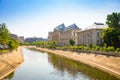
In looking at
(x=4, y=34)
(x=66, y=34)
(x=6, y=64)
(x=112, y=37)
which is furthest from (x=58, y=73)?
(x=66, y=34)

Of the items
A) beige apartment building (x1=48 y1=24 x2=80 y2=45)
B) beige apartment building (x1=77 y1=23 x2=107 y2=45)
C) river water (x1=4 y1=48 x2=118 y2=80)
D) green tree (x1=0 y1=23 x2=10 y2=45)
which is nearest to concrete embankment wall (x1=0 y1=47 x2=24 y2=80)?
river water (x1=4 y1=48 x2=118 y2=80)

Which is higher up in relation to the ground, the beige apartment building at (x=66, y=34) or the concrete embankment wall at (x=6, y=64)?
the beige apartment building at (x=66, y=34)

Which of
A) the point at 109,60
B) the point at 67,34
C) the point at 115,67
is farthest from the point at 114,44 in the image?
the point at 67,34

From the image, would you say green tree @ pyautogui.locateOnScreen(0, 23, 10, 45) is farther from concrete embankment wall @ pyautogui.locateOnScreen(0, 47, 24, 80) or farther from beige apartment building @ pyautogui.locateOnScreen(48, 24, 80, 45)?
beige apartment building @ pyautogui.locateOnScreen(48, 24, 80, 45)

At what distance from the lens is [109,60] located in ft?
149

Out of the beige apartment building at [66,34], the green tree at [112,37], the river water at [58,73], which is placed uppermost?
the beige apartment building at [66,34]

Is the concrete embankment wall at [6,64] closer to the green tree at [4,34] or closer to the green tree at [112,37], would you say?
the green tree at [4,34]

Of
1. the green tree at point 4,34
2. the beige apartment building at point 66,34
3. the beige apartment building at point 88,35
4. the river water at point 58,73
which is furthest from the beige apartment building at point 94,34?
the river water at point 58,73

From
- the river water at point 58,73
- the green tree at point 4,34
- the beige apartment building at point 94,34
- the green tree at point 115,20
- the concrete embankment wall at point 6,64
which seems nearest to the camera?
the river water at point 58,73

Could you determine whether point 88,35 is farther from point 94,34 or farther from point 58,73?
point 58,73

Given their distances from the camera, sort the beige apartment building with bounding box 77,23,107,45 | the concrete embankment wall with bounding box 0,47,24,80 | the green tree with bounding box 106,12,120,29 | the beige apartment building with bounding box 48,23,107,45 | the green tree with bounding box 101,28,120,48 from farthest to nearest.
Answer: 1. the beige apartment building with bounding box 48,23,107,45
2. the beige apartment building with bounding box 77,23,107,45
3. the green tree with bounding box 106,12,120,29
4. the green tree with bounding box 101,28,120,48
5. the concrete embankment wall with bounding box 0,47,24,80

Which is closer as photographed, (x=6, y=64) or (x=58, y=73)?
(x=58, y=73)

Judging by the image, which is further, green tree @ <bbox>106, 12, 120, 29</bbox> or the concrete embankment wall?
green tree @ <bbox>106, 12, 120, 29</bbox>

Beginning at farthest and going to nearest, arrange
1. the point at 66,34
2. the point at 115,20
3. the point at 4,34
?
the point at 66,34 < the point at 4,34 < the point at 115,20
